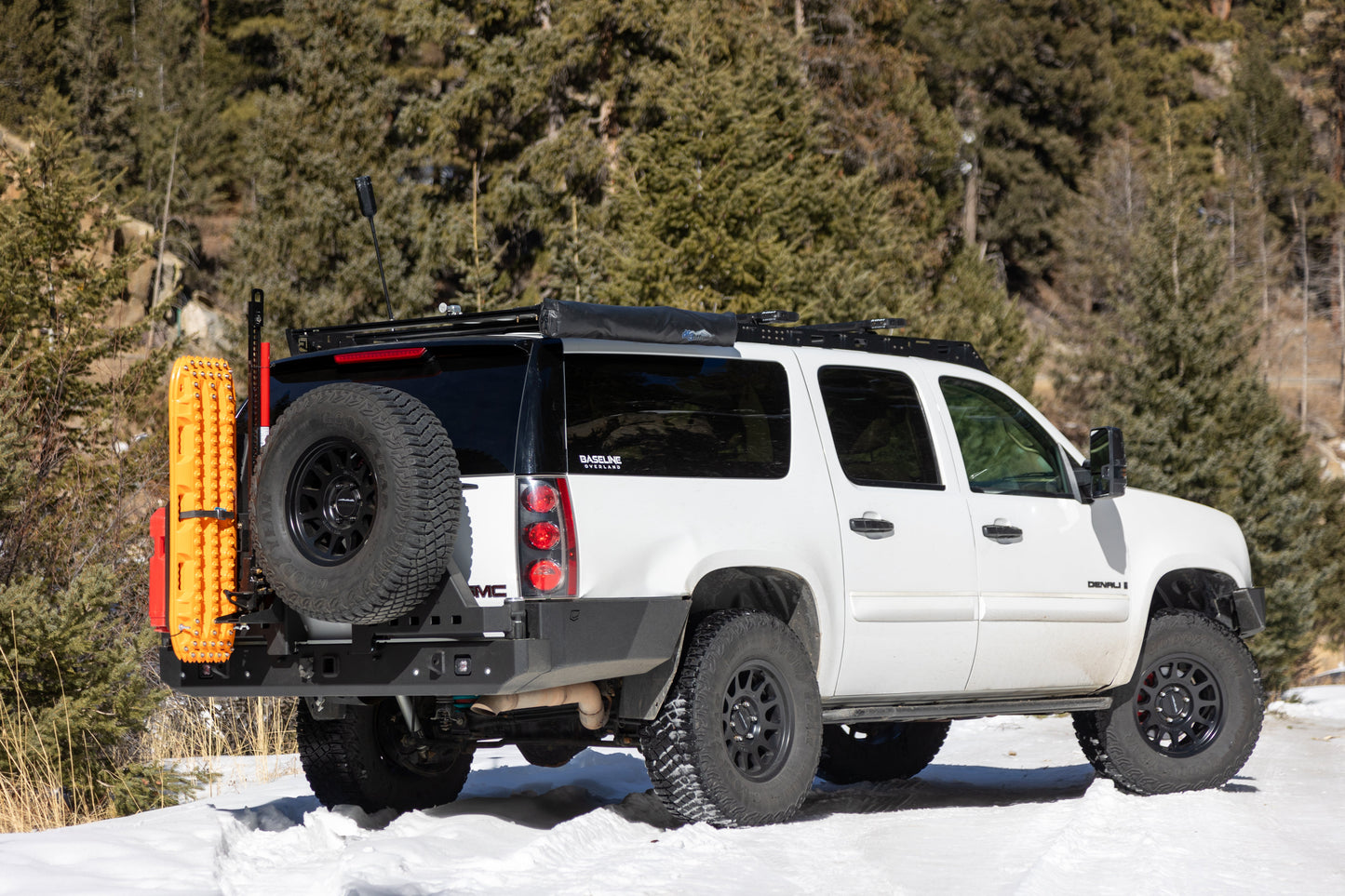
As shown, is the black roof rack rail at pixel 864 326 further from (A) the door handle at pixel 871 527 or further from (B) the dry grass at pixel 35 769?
(B) the dry grass at pixel 35 769

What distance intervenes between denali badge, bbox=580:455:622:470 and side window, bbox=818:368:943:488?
4.44 ft

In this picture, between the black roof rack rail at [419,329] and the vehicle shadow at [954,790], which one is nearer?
the black roof rack rail at [419,329]

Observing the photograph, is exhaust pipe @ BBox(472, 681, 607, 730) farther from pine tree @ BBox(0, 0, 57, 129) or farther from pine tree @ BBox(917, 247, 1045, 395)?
pine tree @ BBox(0, 0, 57, 129)

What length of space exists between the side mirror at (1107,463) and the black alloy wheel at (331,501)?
376 cm

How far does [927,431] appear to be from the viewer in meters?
7.39

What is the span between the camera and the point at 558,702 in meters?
6.06

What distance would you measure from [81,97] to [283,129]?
42.5ft

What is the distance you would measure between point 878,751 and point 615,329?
3825 mm

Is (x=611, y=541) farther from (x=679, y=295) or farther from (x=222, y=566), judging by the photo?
(x=679, y=295)

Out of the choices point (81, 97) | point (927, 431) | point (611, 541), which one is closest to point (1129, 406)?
point (927, 431)

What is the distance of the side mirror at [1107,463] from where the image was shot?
7.55m

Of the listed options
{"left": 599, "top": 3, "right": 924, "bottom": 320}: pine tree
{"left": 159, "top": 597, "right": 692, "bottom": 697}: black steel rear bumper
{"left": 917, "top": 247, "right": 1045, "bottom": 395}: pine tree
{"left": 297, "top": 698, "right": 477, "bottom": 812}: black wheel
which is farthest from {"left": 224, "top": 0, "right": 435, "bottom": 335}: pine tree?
{"left": 159, "top": 597, "right": 692, "bottom": 697}: black steel rear bumper

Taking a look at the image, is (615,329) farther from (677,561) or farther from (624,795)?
(624,795)

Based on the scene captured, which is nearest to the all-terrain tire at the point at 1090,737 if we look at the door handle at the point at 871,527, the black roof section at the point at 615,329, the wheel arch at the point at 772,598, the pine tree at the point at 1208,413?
the door handle at the point at 871,527
